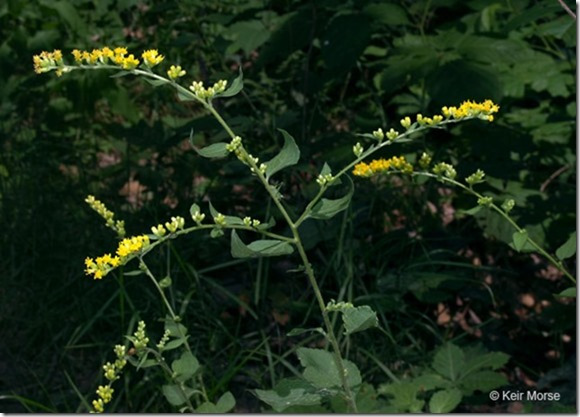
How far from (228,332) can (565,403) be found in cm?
94

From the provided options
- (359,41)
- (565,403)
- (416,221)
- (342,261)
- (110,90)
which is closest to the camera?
(565,403)

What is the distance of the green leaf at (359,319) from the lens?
1819mm

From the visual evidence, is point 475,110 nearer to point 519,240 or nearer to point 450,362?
point 519,240

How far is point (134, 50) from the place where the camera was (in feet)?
13.7

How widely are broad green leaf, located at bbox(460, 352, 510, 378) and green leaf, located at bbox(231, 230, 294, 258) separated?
3.75 feet

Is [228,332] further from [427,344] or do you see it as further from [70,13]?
[70,13]

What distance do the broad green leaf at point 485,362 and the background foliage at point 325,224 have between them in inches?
6.8

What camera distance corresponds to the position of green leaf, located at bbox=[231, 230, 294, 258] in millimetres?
1754

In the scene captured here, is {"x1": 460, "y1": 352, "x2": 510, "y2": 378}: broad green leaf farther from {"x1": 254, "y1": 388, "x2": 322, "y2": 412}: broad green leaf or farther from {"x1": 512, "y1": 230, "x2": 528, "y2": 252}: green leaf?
{"x1": 254, "y1": 388, "x2": 322, "y2": 412}: broad green leaf

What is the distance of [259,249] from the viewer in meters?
1.82

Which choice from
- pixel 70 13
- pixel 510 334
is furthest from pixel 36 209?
pixel 510 334

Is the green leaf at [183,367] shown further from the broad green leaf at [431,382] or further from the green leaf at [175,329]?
the broad green leaf at [431,382]

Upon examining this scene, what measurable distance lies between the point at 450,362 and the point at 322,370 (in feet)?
2.87

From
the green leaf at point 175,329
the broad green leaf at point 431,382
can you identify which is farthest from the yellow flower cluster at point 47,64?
the broad green leaf at point 431,382
